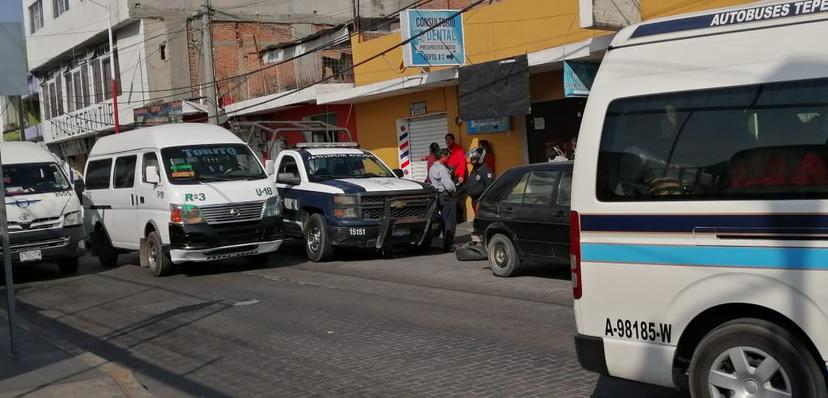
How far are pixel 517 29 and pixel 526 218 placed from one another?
7598mm

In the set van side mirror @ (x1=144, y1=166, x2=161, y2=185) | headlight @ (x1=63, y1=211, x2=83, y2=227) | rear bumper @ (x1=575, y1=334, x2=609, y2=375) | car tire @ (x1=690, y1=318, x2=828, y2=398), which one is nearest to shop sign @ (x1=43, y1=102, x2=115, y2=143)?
headlight @ (x1=63, y1=211, x2=83, y2=227)

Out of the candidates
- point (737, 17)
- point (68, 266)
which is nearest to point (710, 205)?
point (737, 17)

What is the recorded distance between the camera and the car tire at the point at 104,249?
16.5 m

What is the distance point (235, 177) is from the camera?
46.8 feet

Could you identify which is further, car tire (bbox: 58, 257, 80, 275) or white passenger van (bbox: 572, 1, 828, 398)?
car tire (bbox: 58, 257, 80, 275)

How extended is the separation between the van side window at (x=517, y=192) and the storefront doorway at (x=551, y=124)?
230 inches

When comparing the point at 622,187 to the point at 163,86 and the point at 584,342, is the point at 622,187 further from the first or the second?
the point at 163,86

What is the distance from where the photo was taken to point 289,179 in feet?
51.3

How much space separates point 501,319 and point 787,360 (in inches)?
184

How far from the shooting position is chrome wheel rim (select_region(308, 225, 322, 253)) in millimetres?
14984

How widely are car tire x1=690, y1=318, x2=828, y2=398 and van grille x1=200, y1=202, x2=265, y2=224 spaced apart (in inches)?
394

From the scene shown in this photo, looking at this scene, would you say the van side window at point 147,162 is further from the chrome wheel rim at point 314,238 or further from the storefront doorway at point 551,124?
the storefront doorway at point 551,124

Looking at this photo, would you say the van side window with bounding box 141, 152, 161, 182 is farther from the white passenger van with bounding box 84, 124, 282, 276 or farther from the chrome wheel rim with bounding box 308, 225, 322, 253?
the chrome wheel rim with bounding box 308, 225, 322, 253

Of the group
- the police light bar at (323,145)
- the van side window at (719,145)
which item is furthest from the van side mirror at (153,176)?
the van side window at (719,145)
